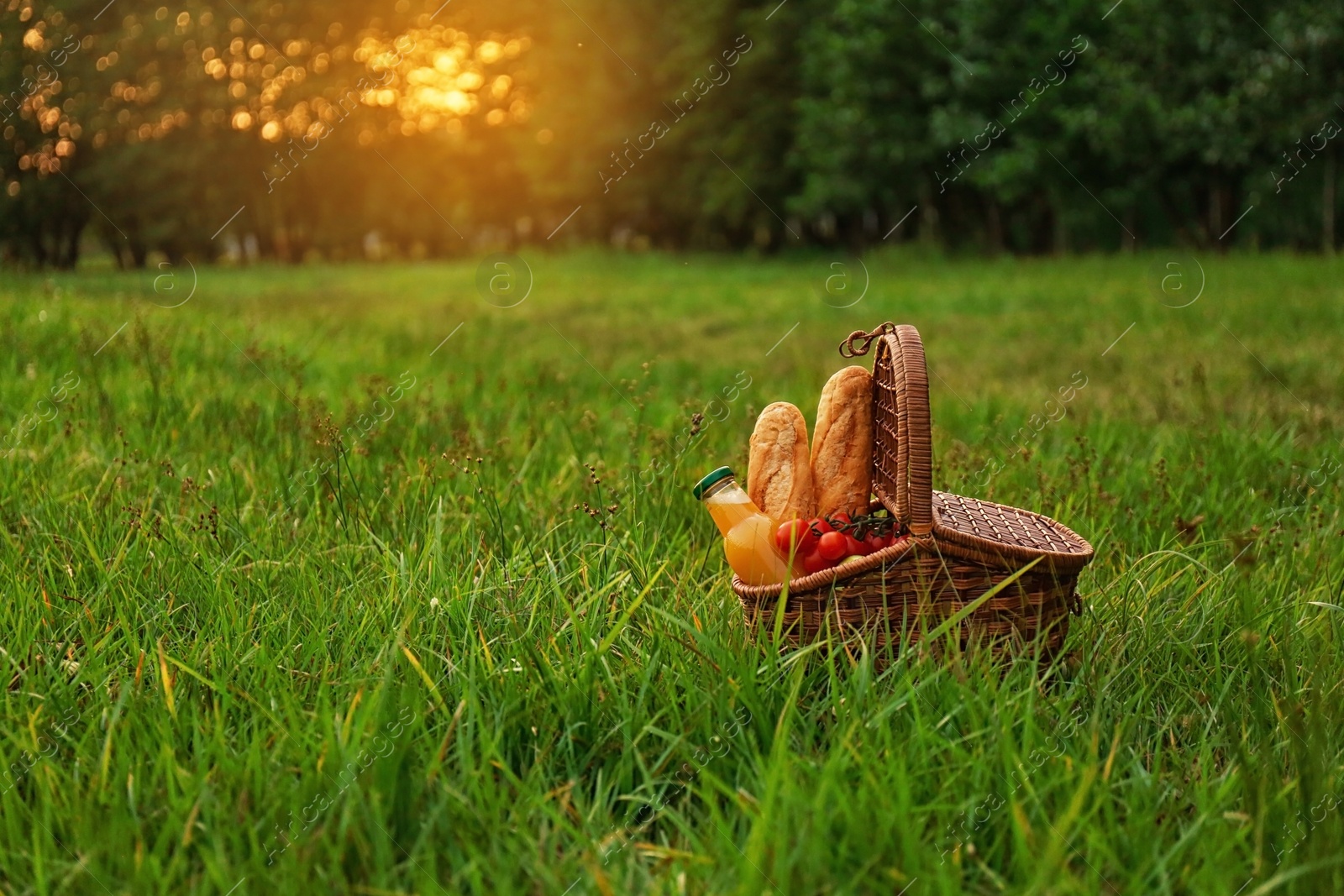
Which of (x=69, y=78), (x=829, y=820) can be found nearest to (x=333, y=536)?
(x=829, y=820)

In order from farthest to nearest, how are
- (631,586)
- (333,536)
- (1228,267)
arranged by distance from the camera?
(1228,267), (333,536), (631,586)

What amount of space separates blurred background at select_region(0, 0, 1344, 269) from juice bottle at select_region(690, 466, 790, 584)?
749cm

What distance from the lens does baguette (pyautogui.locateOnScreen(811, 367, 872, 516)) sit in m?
2.96

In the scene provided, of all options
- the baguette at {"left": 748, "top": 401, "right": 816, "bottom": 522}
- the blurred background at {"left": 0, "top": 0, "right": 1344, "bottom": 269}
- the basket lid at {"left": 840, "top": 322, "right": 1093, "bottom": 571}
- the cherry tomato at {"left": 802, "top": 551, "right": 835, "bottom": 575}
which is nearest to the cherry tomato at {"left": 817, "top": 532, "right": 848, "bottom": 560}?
the cherry tomato at {"left": 802, "top": 551, "right": 835, "bottom": 575}

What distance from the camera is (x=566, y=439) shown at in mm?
5082

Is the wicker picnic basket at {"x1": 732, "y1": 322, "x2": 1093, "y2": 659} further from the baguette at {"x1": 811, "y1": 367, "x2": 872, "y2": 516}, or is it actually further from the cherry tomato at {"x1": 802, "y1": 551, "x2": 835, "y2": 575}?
the baguette at {"x1": 811, "y1": 367, "x2": 872, "y2": 516}

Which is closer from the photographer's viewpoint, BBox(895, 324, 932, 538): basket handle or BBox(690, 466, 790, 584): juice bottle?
BBox(895, 324, 932, 538): basket handle

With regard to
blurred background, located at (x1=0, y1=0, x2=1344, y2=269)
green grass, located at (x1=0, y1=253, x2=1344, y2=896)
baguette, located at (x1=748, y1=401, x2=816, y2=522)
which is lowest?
green grass, located at (x1=0, y1=253, x2=1344, y2=896)

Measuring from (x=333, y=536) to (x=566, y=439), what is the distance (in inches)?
67.0

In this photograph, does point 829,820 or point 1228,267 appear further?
point 1228,267

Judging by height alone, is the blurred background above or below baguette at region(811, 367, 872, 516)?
above

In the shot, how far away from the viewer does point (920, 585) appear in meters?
2.48

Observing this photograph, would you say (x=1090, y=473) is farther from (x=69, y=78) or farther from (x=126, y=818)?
(x=69, y=78)

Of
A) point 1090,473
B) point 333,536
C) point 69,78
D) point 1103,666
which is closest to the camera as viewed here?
point 1103,666
